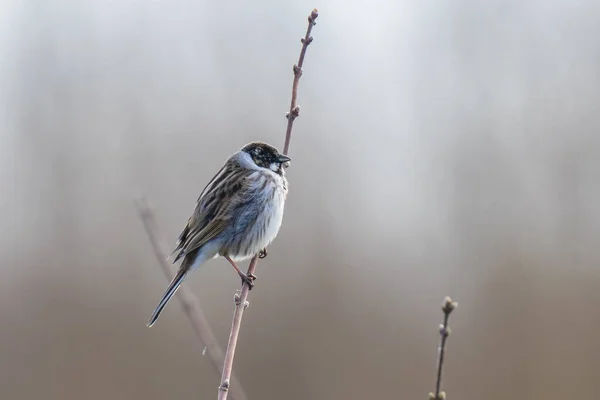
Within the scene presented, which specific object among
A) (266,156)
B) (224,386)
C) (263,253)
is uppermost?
(266,156)

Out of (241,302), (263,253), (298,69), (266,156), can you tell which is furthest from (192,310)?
(266,156)

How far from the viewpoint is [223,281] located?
866cm

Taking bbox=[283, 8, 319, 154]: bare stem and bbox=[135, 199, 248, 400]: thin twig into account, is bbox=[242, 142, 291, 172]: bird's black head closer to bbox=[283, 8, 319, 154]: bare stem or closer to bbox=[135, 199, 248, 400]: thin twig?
bbox=[283, 8, 319, 154]: bare stem

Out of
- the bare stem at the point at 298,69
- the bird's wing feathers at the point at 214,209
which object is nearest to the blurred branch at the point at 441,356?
the bare stem at the point at 298,69

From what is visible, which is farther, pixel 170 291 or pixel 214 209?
pixel 214 209

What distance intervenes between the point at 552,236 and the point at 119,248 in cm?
527

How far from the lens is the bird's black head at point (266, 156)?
3.88 meters

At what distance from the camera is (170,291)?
10.9ft

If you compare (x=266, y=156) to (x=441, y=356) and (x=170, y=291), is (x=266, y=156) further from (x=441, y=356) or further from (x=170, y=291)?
(x=441, y=356)

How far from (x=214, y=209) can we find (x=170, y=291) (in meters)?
0.59

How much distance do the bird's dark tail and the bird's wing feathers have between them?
0.16m

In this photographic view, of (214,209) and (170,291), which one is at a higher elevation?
(214,209)

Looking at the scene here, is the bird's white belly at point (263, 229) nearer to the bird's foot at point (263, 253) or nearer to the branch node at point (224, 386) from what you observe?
the bird's foot at point (263, 253)

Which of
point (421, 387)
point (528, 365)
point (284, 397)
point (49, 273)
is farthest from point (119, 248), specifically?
point (528, 365)
